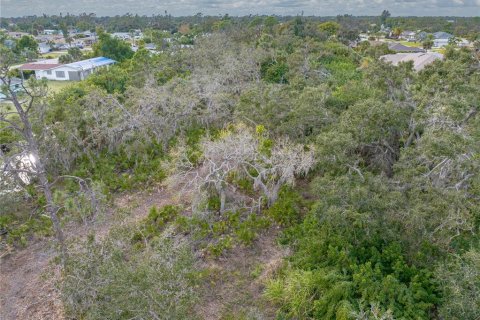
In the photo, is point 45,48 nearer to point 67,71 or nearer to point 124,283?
point 67,71

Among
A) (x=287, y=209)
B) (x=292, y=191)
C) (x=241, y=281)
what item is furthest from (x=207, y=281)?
(x=292, y=191)

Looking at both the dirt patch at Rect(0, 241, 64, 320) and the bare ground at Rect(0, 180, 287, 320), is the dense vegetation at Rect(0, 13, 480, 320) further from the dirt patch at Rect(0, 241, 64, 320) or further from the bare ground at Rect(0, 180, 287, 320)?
the dirt patch at Rect(0, 241, 64, 320)

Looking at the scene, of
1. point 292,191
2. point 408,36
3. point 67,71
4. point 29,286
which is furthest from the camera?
point 408,36

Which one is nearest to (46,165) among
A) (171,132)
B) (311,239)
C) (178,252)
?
(171,132)

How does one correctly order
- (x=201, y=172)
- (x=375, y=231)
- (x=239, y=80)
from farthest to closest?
(x=239, y=80)
(x=201, y=172)
(x=375, y=231)

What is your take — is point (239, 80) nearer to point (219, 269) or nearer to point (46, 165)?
point (46, 165)

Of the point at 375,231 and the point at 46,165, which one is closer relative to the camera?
the point at 375,231
